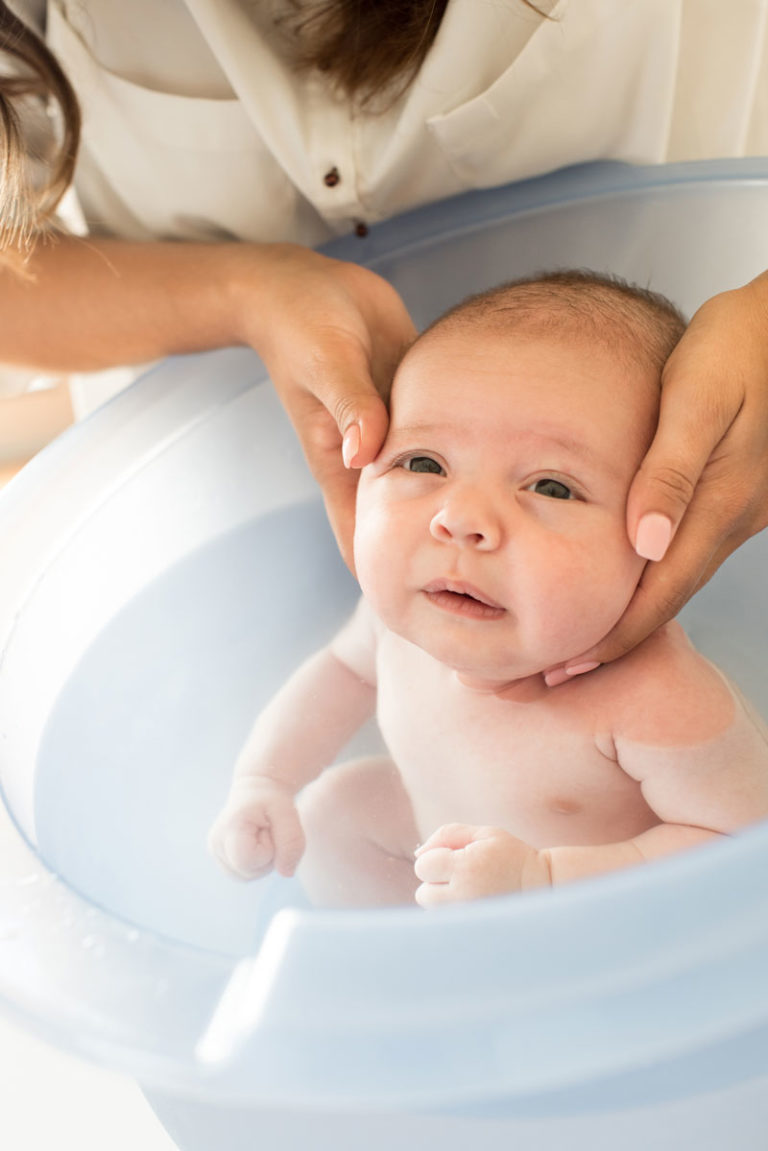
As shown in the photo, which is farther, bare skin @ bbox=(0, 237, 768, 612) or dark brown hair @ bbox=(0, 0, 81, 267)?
dark brown hair @ bbox=(0, 0, 81, 267)

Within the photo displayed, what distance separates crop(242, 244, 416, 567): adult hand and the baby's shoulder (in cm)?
21

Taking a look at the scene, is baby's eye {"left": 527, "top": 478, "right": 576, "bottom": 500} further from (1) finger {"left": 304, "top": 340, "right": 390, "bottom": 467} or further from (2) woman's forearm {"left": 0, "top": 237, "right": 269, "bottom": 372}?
(2) woman's forearm {"left": 0, "top": 237, "right": 269, "bottom": 372}

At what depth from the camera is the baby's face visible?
0.65 meters

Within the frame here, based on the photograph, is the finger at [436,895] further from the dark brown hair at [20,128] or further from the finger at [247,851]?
the dark brown hair at [20,128]

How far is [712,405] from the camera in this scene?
2.18ft

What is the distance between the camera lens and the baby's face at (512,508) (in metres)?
0.65

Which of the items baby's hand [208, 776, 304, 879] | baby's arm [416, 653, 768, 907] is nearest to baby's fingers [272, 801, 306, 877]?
baby's hand [208, 776, 304, 879]

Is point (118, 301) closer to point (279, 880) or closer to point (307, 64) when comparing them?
point (307, 64)

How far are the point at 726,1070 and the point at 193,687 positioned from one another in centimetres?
60

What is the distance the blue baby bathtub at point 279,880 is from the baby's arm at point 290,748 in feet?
0.15

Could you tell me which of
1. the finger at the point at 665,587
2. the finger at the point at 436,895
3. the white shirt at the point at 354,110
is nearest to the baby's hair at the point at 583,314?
the finger at the point at 665,587

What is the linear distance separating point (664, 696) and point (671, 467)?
5.9 inches

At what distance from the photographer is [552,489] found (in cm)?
67

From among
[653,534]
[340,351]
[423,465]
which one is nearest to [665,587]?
[653,534]
